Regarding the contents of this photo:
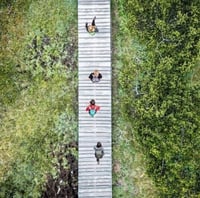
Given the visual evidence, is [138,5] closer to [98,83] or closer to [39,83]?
[98,83]

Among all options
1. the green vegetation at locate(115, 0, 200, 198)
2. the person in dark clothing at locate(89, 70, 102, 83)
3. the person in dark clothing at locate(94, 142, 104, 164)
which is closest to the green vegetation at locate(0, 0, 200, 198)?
the green vegetation at locate(115, 0, 200, 198)

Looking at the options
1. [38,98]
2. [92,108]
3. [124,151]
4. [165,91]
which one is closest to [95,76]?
[92,108]

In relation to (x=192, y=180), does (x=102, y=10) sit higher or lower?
higher

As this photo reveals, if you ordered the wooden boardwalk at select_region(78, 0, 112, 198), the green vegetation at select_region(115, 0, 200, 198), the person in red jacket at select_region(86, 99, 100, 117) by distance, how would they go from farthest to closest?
the person in red jacket at select_region(86, 99, 100, 117) → the wooden boardwalk at select_region(78, 0, 112, 198) → the green vegetation at select_region(115, 0, 200, 198)

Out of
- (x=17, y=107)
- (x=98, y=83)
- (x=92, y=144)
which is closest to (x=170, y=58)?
(x=98, y=83)

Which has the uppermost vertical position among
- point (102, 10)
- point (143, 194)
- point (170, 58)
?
point (102, 10)

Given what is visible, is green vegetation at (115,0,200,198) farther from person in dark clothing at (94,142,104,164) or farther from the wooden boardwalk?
person in dark clothing at (94,142,104,164)
